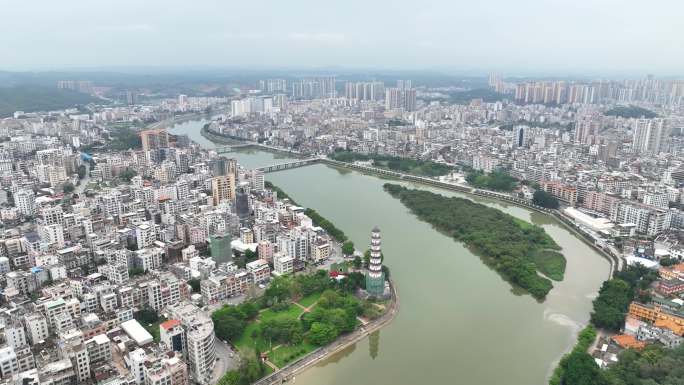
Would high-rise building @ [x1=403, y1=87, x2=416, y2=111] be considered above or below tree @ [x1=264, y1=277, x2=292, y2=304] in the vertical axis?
above

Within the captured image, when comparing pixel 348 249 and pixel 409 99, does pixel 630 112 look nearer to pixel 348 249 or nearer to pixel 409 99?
pixel 409 99

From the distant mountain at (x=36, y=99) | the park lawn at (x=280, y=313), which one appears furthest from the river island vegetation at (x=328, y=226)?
the distant mountain at (x=36, y=99)

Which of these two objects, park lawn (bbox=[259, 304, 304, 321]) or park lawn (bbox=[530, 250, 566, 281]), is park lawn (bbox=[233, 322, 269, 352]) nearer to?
park lawn (bbox=[259, 304, 304, 321])

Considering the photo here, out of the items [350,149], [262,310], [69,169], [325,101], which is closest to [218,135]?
[350,149]

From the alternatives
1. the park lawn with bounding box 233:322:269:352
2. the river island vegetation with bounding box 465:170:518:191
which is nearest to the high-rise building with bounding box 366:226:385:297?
the park lawn with bounding box 233:322:269:352

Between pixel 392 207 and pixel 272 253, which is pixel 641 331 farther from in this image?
pixel 392 207

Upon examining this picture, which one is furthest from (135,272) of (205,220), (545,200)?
(545,200)
